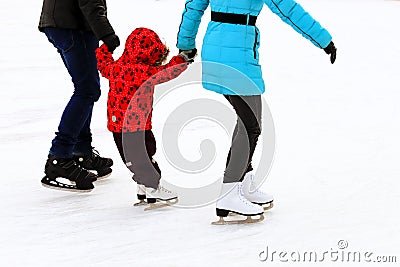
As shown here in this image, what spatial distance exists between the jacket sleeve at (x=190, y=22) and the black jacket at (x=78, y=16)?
27 centimetres

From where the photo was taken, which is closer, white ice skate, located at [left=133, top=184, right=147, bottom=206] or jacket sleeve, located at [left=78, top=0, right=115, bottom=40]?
jacket sleeve, located at [left=78, top=0, right=115, bottom=40]

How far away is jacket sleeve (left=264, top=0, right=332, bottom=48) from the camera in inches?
101

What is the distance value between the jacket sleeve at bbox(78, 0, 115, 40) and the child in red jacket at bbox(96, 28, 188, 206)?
0.08m

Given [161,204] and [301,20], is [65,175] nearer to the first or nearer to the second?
[161,204]

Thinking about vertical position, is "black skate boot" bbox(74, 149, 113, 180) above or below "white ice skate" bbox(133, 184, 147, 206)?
above

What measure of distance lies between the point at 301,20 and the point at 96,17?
78 cm

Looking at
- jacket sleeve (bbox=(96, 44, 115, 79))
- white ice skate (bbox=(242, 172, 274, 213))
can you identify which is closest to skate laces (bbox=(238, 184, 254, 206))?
white ice skate (bbox=(242, 172, 274, 213))

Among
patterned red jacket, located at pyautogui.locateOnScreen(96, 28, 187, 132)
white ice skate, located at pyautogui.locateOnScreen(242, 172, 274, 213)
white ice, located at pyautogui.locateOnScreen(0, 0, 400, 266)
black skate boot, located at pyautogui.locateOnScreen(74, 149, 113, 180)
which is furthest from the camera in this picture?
black skate boot, located at pyautogui.locateOnScreen(74, 149, 113, 180)

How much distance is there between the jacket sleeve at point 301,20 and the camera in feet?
8.43

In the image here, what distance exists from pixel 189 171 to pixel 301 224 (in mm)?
751

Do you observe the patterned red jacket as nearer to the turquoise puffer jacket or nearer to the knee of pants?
the turquoise puffer jacket

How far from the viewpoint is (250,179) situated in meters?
2.91

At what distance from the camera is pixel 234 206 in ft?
8.94

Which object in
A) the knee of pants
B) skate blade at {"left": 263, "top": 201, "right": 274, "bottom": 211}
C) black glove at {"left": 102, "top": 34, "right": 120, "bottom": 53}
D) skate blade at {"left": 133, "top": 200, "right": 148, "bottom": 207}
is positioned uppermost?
black glove at {"left": 102, "top": 34, "right": 120, "bottom": 53}
